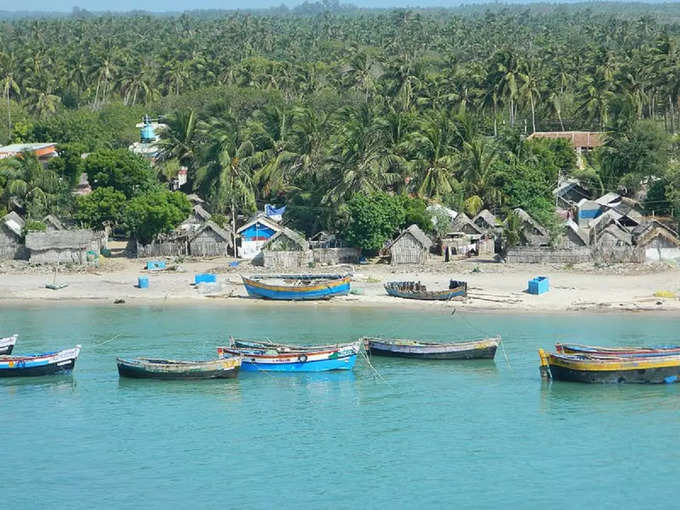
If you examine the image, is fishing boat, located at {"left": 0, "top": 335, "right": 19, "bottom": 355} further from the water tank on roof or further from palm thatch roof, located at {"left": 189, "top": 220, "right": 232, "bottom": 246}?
the water tank on roof

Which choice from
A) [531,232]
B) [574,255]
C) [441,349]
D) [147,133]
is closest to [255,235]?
[531,232]

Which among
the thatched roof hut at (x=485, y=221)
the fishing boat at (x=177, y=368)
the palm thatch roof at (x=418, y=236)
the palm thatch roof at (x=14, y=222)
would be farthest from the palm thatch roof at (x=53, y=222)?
the thatched roof hut at (x=485, y=221)

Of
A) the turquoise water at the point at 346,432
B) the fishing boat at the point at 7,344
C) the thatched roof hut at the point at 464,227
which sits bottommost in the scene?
the turquoise water at the point at 346,432

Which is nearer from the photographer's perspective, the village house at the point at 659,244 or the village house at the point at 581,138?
the village house at the point at 659,244

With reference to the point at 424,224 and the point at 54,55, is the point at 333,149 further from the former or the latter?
the point at 54,55

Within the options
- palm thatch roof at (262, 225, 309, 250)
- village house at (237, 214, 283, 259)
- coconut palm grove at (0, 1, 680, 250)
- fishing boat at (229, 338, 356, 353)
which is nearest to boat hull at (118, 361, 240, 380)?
fishing boat at (229, 338, 356, 353)

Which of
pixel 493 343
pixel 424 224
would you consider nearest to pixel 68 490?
pixel 493 343

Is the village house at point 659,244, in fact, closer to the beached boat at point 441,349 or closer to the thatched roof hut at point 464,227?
the thatched roof hut at point 464,227
